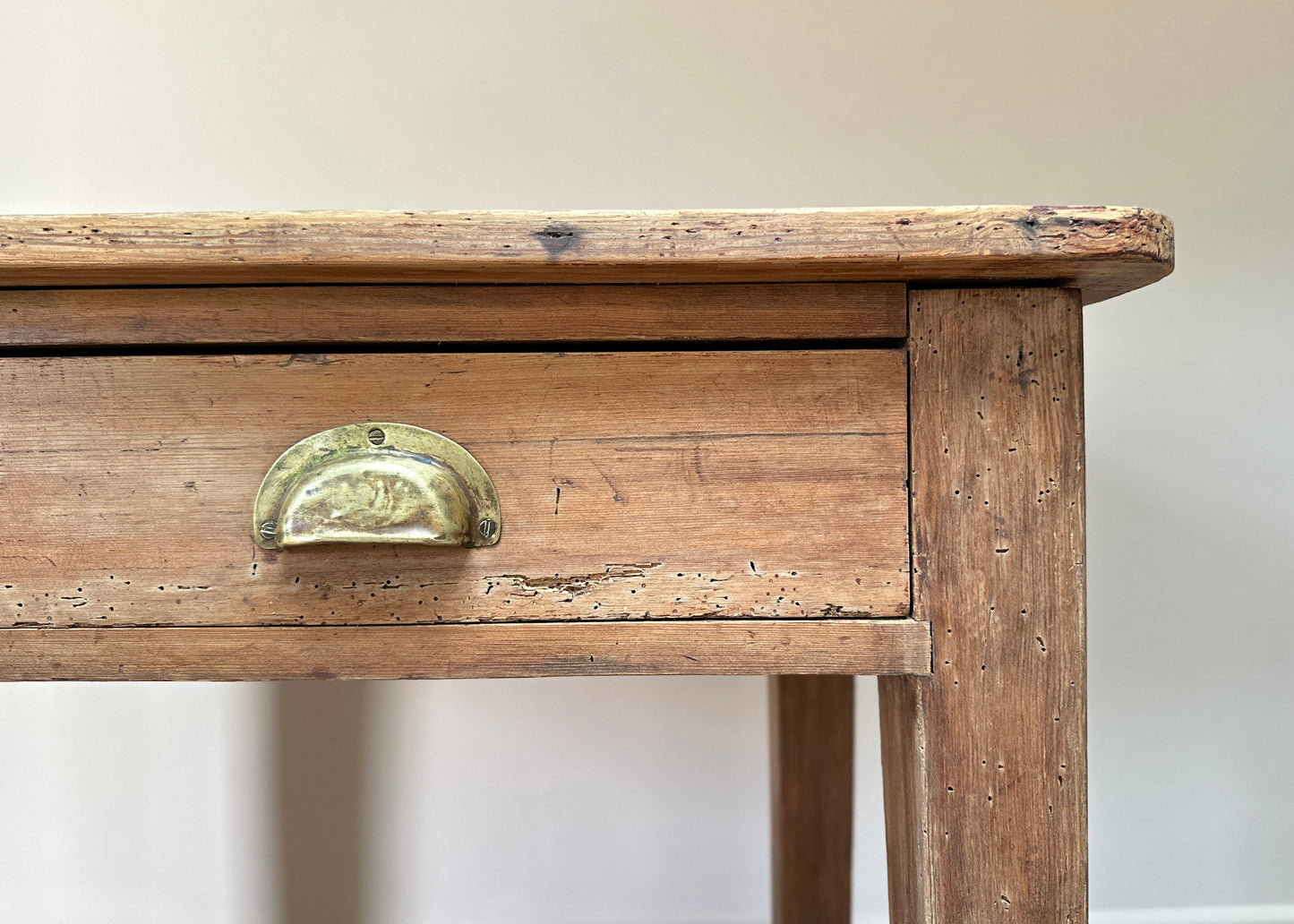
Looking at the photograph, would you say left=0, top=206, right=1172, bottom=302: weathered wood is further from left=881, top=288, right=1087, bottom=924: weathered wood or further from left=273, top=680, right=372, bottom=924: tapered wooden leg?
left=273, top=680, right=372, bottom=924: tapered wooden leg

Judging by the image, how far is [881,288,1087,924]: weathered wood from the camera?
0.42 metres

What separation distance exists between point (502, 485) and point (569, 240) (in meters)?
0.13

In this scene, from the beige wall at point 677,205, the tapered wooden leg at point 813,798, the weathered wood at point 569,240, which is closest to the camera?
the weathered wood at point 569,240

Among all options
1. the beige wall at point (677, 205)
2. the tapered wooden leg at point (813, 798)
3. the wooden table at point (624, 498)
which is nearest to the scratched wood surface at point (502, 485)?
the wooden table at point (624, 498)

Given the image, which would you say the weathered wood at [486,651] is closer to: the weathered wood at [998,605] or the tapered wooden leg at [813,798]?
the weathered wood at [998,605]

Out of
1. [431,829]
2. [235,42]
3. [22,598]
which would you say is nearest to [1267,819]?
[431,829]

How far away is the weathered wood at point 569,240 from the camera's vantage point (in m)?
0.40

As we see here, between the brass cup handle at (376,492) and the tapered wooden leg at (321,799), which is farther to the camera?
the tapered wooden leg at (321,799)

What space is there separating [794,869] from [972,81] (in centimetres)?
97

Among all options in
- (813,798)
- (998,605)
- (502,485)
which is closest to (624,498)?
(502,485)

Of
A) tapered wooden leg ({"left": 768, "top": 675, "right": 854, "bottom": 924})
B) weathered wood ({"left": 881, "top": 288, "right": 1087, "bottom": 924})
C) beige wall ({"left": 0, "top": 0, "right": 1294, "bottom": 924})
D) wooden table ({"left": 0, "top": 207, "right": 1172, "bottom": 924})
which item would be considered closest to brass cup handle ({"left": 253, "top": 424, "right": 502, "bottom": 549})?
wooden table ({"left": 0, "top": 207, "right": 1172, "bottom": 924})

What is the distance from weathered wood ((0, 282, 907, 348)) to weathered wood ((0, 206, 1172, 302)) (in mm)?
30

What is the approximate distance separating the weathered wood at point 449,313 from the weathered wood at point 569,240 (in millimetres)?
30

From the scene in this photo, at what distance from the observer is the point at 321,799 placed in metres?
1.05
